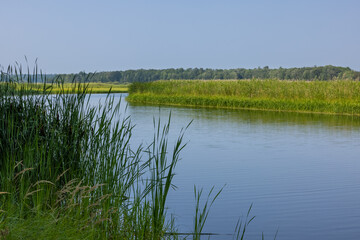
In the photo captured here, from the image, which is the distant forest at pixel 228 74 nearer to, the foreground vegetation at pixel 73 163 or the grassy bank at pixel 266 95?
the grassy bank at pixel 266 95

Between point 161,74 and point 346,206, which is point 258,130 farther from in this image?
point 161,74

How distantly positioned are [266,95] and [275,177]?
1875cm

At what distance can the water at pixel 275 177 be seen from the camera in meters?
6.79

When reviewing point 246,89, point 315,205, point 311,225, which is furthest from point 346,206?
point 246,89

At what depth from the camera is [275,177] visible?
31.9 feet

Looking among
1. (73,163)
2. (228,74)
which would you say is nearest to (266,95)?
(73,163)

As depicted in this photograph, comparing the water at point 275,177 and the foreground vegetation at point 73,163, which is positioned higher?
the foreground vegetation at point 73,163

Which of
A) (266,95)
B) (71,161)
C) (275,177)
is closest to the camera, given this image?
(71,161)

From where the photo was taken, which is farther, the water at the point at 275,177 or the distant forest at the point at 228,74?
the distant forest at the point at 228,74

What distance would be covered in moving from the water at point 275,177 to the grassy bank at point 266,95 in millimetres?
5600

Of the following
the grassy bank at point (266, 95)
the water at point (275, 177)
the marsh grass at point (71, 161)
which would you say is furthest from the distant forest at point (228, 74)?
the marsh grass at point (71, 161)

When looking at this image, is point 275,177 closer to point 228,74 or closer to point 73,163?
point 73,163

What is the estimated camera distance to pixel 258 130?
56.9ft

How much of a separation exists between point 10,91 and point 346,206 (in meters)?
5.12
